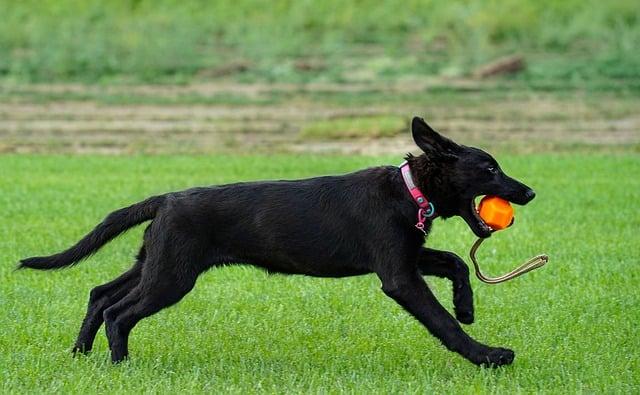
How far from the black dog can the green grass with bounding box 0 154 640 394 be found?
0.95 ft

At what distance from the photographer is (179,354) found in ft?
24.8

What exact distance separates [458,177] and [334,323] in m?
1.63

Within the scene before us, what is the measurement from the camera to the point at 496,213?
7.19 meters

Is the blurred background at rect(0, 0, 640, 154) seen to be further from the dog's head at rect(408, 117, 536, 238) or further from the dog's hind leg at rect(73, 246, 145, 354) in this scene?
the dog's head at rect(408, 117, 536, 238)

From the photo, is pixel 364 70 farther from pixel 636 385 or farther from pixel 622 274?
pixel 636 385

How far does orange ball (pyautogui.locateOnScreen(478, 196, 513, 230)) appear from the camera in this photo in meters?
7.19

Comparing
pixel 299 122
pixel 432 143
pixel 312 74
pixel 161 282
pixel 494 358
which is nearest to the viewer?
pixel 494 358

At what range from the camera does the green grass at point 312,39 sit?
23344mm

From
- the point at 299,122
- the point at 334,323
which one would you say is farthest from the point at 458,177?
the point at 299,122

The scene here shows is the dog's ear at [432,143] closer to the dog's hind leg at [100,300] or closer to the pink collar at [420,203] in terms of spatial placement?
the pink collar at [420,203]

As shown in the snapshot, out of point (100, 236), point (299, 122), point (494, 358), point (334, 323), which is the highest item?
point (100, 236)

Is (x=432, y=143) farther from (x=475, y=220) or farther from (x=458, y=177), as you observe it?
(x=475, y=220)

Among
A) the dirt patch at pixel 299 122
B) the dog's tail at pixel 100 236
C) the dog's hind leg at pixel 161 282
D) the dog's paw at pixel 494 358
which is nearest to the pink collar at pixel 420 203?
the dog's paw at pixel 494 358

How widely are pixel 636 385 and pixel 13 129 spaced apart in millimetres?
13982
